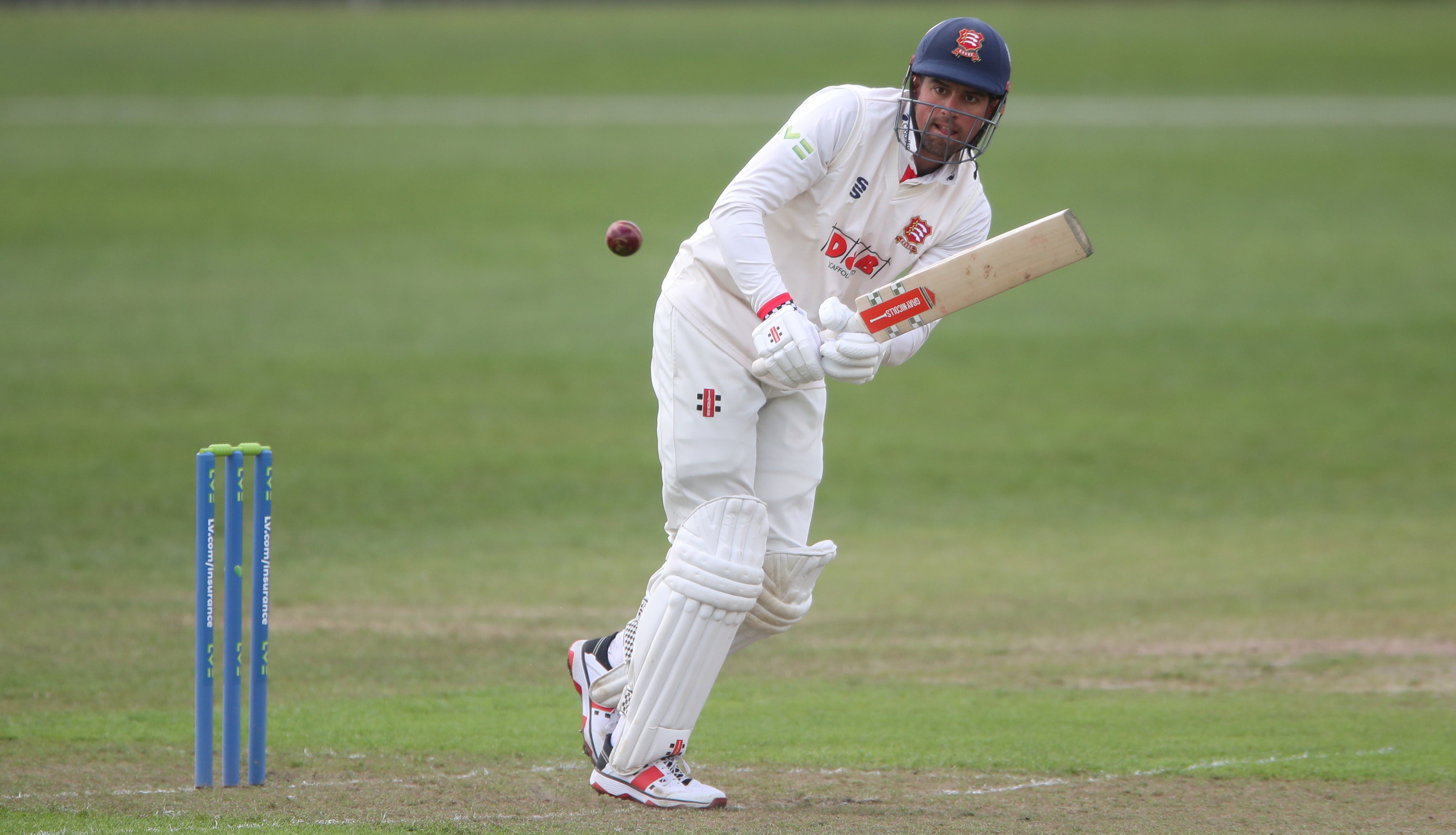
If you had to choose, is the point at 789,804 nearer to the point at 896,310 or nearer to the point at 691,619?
the point at 691,619

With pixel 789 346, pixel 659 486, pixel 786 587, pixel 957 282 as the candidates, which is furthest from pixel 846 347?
pixel 659 486

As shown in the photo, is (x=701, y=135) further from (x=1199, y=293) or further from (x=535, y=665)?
(x=535, y=665)

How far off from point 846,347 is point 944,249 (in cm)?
60

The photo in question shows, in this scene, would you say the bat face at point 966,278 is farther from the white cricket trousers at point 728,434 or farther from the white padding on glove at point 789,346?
the white cricket trousers at point 728,434

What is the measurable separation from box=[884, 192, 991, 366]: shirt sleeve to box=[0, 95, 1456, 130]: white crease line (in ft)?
57.9

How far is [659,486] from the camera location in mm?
8430

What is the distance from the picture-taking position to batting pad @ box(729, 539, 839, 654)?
408cm

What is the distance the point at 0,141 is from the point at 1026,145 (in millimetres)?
13078

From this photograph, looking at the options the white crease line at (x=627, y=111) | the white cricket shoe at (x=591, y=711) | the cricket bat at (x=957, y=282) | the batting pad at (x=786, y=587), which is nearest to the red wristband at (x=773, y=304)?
the cricket bat at (x=957, y=282)

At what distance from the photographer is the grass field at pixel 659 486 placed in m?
4.33

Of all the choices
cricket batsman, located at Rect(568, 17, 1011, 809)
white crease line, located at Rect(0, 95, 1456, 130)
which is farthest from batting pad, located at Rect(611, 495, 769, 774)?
white crease line, located at Rect(0, 95, 1456, 130)

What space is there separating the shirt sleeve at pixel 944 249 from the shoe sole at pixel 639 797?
1251 millimetres

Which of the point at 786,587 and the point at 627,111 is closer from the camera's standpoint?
the point at 786,587

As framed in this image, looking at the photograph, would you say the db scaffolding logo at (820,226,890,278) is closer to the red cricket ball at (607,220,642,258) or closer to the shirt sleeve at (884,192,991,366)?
the shirt sleeve at (884,192,991,366)
